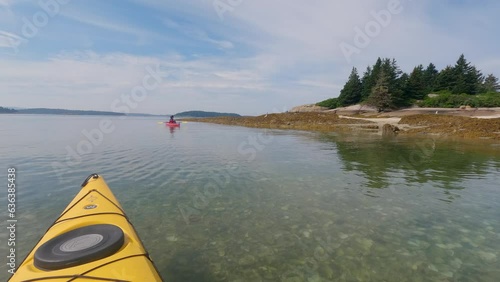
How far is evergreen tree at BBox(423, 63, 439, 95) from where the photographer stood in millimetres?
86475

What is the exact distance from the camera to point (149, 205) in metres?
9.87

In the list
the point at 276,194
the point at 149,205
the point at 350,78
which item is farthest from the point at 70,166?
the point at 350,78

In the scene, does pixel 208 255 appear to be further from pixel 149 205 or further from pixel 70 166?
pixel 70 166

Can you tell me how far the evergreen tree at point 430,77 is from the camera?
86.5 metres

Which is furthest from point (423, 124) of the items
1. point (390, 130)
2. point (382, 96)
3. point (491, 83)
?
point (491, 83)

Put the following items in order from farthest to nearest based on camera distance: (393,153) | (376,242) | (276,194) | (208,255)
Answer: (393,153) < (276,194) < (376,242) < (208,255)

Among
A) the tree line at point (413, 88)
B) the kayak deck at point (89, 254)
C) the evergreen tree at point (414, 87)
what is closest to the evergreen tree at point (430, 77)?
the tree line at point (413, 88)

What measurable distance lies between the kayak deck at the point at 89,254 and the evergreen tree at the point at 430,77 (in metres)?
101

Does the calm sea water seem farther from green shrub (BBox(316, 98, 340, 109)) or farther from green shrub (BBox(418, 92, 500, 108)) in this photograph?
green shrub (BBox(316, 98, 340, 109))

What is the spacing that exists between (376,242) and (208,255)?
4.91 m

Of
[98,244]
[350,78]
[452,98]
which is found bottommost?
[98,244]

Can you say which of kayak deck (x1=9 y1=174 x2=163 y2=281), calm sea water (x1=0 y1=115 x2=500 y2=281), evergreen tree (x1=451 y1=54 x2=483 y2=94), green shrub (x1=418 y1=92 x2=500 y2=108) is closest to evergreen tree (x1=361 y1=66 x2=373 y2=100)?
green shrub (x1=418 y1=92 x2=500 y2=108)

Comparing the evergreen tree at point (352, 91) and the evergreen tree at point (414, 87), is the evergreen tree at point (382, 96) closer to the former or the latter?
the evergreen tree at point (414, 87)

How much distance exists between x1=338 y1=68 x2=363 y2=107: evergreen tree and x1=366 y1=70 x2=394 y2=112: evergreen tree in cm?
1507
